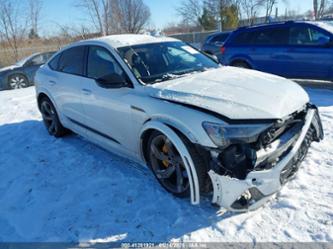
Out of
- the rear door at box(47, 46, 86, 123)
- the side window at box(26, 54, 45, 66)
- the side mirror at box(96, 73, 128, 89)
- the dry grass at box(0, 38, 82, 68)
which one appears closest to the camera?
the side mirror at box(96, 73, 128, 89)

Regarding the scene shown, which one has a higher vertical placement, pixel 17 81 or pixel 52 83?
pixel 52 83

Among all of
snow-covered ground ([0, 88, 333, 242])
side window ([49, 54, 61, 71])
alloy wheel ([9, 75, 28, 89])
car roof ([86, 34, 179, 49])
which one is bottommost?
snow-covered ground ([0, 88, 333, 242])

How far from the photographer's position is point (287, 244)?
107 inches

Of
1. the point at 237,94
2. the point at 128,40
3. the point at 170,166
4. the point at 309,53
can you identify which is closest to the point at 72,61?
the point at 128,40

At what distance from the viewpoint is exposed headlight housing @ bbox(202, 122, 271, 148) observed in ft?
9.28

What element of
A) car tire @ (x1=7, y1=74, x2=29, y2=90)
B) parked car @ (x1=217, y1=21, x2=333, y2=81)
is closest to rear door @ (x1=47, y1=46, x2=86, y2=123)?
parked car @ (x1=217, y1=21, x2=333, y2=81)

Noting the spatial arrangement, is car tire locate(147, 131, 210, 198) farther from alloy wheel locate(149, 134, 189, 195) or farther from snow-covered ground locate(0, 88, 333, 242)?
snow-covered ground locate(0, 88, 333, 242)

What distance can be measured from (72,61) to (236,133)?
3.17 m

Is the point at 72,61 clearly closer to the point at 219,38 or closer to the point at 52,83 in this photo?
the point at 52,83

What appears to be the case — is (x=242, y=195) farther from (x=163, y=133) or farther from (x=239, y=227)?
(x=163, y=133)

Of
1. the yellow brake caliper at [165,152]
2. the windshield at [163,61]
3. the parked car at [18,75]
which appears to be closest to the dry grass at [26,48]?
the parked car at [18,75]

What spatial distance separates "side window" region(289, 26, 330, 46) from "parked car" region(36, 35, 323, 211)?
4.08m

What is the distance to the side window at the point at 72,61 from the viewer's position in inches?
189

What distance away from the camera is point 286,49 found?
7.91 m
